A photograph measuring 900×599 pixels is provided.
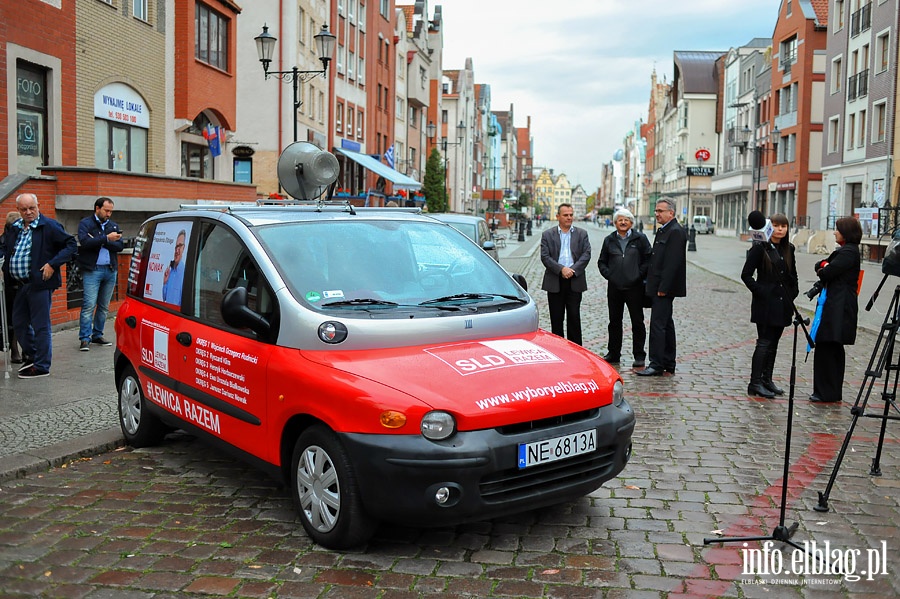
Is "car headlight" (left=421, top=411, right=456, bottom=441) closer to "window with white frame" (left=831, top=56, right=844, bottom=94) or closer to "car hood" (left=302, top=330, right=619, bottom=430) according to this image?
"car hood" (left=302, top=330, right=619, bottom=430)

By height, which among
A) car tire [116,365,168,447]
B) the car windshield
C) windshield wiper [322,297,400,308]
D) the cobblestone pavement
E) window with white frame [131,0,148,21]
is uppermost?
window with white frame [131,0,148,21]

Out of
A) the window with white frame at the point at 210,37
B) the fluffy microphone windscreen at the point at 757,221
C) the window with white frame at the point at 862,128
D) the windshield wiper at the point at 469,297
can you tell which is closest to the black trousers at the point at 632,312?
the fluffy microphone windscreen at the point at 757,221

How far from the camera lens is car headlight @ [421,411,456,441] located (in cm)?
445

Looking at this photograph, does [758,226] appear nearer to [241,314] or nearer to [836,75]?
[241,314]

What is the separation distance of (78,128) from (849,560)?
51.6 ft

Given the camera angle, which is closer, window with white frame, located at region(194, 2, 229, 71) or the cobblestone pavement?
the cobblestone pavement

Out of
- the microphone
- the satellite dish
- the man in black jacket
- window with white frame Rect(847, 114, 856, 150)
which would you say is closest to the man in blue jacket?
the satellite dish

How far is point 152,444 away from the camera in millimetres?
6992

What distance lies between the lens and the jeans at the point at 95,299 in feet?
37.1

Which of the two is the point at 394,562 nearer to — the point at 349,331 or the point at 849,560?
the point at 349,331

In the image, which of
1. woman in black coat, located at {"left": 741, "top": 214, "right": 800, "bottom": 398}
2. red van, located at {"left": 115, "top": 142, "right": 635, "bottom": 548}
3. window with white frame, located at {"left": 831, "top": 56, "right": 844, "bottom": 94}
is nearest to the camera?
red van, located at {"left": 115, "top": 142, "right": 635, "bottom": 548}

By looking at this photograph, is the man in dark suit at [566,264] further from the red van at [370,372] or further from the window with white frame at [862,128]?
Result: the window with white frame at [862,128]

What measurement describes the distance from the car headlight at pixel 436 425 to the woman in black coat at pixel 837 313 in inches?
223

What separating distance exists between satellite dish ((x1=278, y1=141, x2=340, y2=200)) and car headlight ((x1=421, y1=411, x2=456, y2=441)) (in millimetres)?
6943
